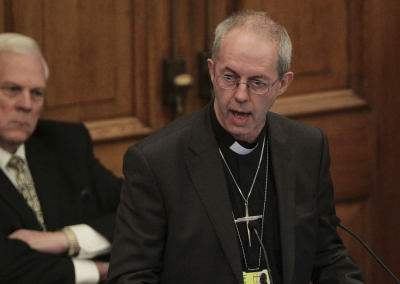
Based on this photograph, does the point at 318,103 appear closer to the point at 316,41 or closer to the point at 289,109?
the point at 289,109

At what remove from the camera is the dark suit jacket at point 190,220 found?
1758 millimetres

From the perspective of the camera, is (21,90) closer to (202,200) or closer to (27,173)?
(27,173)

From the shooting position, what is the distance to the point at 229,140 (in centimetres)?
197

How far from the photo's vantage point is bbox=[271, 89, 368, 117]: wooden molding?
10.8 feet

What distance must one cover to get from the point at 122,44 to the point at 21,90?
575 mm

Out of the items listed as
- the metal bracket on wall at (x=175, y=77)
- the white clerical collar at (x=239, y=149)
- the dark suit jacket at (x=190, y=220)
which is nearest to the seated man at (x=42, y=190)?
the metal bracket on wall at (x=175, y=77)

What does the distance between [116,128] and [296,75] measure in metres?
0.95

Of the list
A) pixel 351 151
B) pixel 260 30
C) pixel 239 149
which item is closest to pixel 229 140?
pixel 239 149

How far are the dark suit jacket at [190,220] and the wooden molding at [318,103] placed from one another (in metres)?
1.35

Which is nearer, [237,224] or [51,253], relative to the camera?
[237,224]

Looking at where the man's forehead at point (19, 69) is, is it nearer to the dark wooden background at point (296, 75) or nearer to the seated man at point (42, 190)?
the seated man at point (42, 190)

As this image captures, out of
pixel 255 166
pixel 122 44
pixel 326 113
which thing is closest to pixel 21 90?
pixel 122 44

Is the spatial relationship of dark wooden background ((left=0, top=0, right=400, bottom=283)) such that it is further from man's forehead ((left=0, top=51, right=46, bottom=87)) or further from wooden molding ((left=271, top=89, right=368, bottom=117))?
man's forehead ((left=0, top=51, right=46, bottom=87))

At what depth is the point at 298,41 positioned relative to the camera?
10.8 ft
